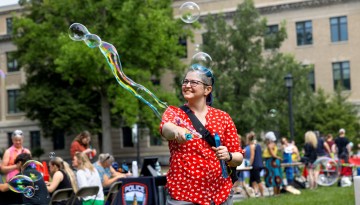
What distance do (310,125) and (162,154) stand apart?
48.1 feet

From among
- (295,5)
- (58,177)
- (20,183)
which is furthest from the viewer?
(295,5)

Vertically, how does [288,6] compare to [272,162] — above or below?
above

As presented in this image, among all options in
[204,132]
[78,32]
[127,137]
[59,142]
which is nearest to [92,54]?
[127,137]

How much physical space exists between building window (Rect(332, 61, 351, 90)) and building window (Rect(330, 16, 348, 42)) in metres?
1.65

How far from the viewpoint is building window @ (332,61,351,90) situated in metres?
48.3

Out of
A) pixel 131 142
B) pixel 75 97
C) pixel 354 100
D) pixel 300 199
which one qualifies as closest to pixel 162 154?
pixel 131 142

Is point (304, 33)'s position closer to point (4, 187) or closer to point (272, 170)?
point (272, 170)

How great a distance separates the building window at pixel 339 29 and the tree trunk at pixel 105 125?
1551cm

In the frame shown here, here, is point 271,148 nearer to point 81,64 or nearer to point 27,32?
point 81,64

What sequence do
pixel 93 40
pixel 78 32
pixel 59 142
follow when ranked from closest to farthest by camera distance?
pixel 93 40 → pixel 78 32 → pixel 59 142

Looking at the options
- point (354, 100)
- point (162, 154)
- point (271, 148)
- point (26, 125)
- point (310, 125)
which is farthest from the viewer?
point (26, 125)

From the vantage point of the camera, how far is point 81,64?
39.0 metres

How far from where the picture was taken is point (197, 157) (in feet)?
17.8

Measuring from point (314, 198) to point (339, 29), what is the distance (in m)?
33.4
